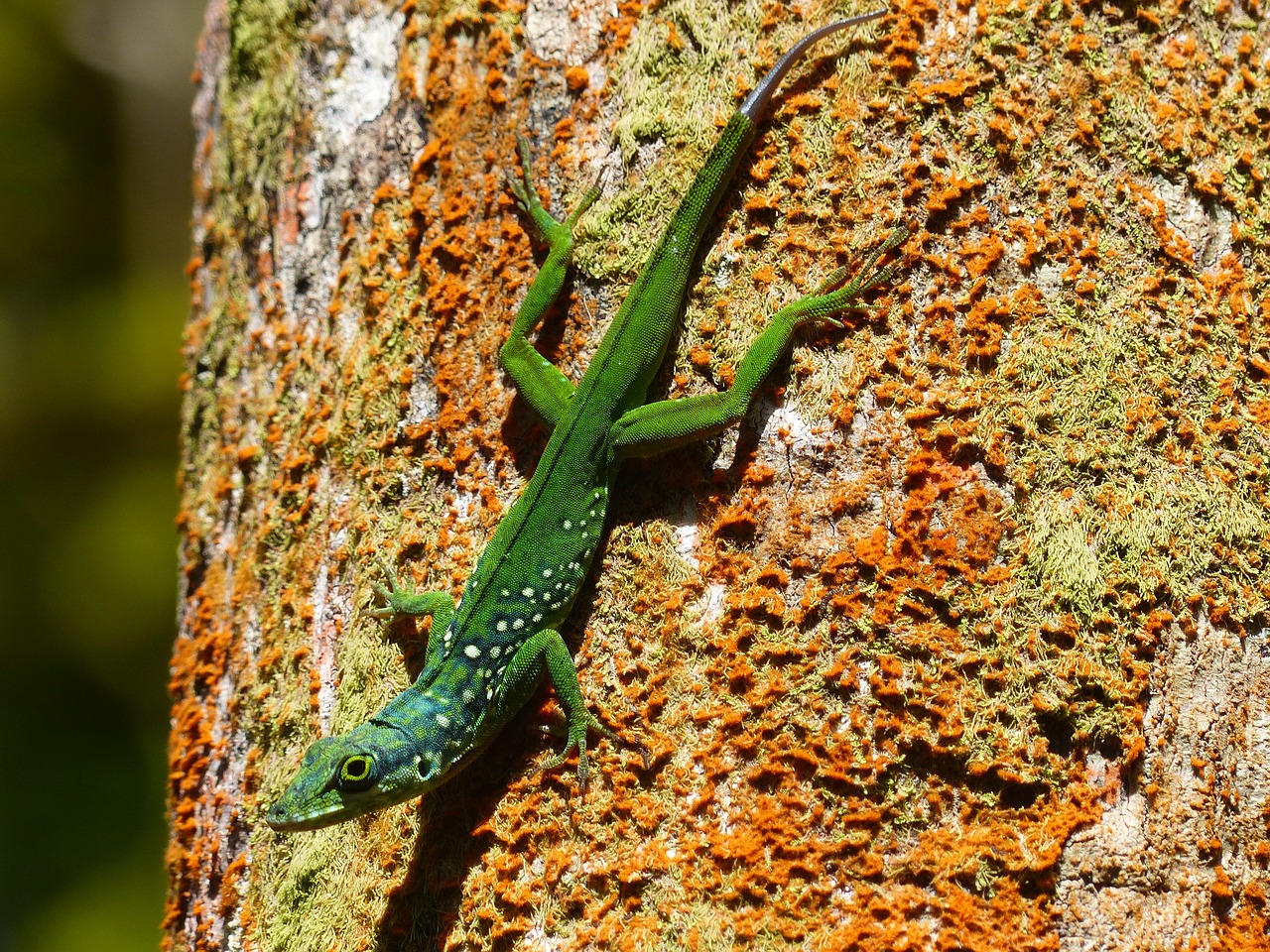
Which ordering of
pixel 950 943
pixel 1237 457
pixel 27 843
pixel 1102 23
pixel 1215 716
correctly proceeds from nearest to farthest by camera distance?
pixel 950 943
pixel 1215 716
pixel 1237 457
pixel 1102 23
pixel 27 843

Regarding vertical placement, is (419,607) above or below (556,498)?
below

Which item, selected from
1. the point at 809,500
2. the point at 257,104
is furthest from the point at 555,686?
the point at 257,104

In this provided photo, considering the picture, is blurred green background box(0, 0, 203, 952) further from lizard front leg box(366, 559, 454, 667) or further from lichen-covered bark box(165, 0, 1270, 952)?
lizard front leg box(366, 559, 454, 667)

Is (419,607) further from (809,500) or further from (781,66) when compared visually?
(781,66)

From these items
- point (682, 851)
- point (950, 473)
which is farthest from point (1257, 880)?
point (682, 851)

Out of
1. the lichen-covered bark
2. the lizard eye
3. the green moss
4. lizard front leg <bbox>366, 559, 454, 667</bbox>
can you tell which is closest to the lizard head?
the lizard eye

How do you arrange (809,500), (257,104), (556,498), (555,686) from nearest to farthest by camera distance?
(809,500), (555,686), (556,498), (257,104)

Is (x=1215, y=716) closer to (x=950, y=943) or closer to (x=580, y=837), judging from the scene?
(x=950, y=943)

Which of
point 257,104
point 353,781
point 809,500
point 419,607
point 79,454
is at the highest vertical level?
point 257,104
